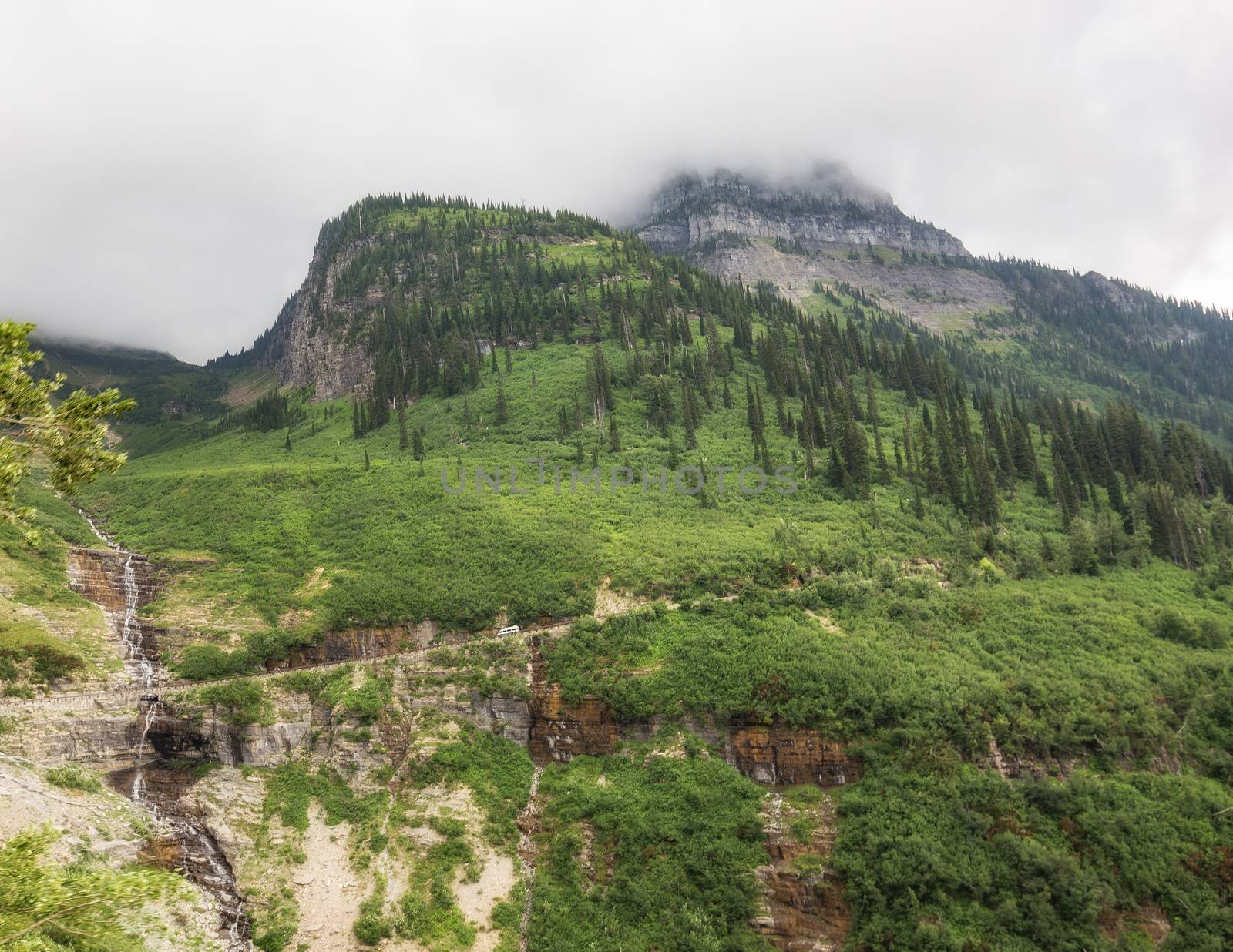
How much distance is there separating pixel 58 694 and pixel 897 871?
173 feet

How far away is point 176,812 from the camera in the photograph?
4059cm

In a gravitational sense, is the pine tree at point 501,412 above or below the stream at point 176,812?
above

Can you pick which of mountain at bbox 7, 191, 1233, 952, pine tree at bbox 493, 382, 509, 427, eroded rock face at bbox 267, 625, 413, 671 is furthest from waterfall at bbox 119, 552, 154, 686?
pine tree at bbox 493, 382, 509, 427

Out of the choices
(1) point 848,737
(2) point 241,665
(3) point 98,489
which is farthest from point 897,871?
(3) point 98,489

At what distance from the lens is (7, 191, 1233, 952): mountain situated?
35969 millimetres

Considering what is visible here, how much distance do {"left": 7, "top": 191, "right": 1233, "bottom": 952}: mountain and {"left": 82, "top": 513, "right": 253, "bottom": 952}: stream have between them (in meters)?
0.34

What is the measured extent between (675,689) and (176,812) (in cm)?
3359

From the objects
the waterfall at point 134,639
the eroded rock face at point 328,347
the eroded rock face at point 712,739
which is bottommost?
the eroded rock face at point 712,739

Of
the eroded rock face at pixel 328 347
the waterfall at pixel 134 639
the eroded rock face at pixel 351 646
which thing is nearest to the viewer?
the waterfall at pixel 134 639

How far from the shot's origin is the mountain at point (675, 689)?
35969 millimetres

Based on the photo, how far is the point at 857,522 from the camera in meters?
70.9

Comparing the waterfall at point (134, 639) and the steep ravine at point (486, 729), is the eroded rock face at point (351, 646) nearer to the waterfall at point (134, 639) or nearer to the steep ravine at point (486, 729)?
the steep ravine at point (486, 729)

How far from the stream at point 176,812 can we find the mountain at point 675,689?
34cm

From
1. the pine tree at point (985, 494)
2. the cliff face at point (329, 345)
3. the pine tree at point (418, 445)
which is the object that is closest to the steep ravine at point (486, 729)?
the pine tree at point (418, 445)
